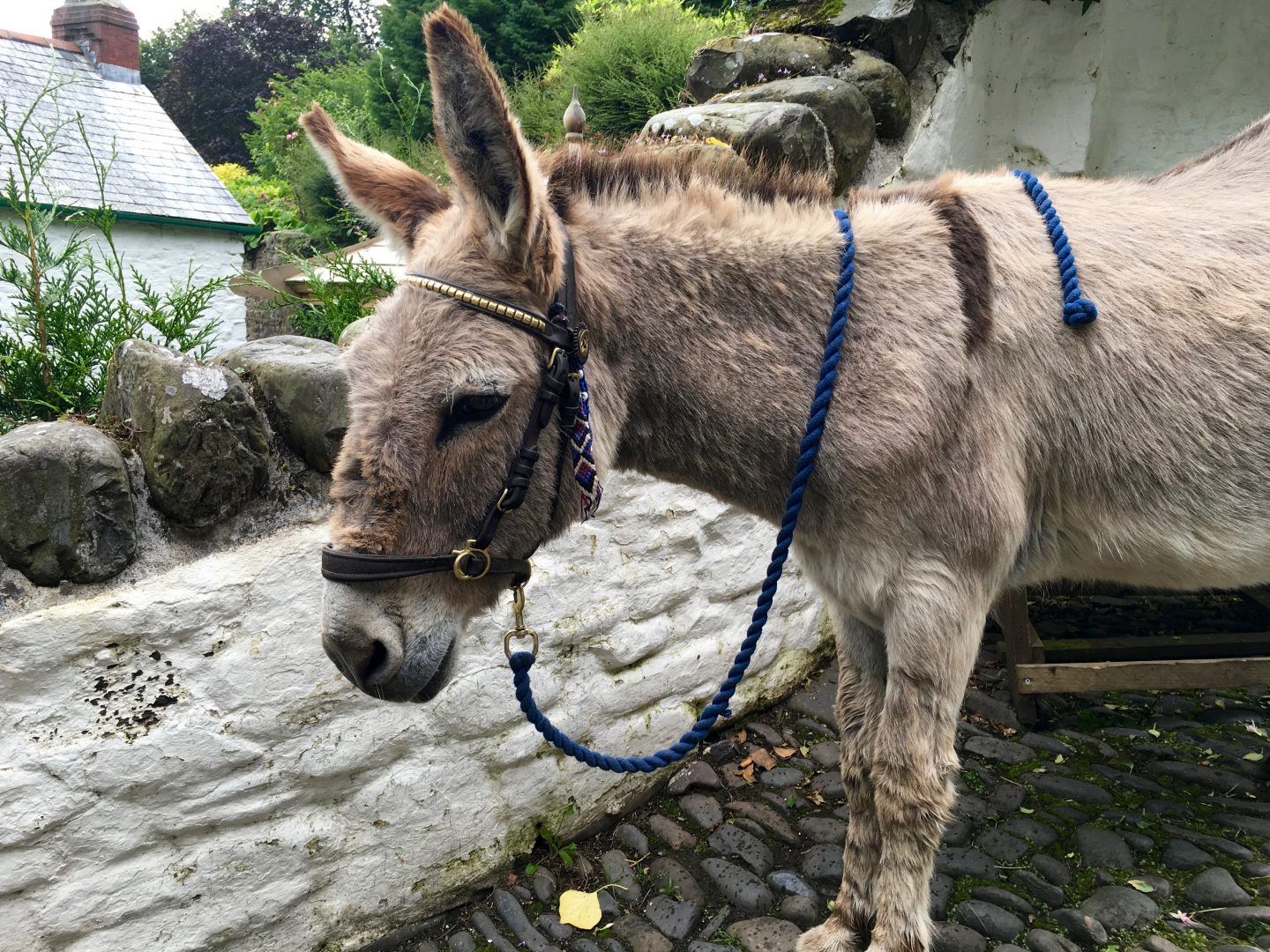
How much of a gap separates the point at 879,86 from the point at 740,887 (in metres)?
4.25

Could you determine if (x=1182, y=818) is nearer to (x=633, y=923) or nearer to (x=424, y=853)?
(x=633, y=923)

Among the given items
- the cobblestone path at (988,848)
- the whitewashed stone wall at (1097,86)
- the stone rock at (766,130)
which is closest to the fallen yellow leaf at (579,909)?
the cobblestone path at (988,848)

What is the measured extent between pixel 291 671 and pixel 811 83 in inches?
151

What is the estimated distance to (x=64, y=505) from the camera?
2.16 m

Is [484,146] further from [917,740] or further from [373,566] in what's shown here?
[917,740]

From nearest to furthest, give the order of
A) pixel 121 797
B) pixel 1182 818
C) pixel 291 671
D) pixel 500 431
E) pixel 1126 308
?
1. pixel 500 431
2. pixel 1126 308
3. pixel 121 797
4. pixel 291 671
5. pixel 1182 818

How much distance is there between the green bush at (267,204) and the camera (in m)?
12.6

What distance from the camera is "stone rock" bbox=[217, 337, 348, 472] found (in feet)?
8.57

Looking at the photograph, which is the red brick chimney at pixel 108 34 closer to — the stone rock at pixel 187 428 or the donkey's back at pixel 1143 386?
the stone rock at pixel 187 428

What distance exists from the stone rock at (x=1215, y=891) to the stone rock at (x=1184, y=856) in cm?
7

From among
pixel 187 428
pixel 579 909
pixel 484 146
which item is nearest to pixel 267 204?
pixel 187 428

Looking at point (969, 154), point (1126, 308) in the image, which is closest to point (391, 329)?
point (1126, 308)

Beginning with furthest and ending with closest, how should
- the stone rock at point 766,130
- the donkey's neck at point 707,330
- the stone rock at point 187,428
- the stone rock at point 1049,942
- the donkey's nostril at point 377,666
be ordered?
the stone rock at point 766,130, the stone rock at point 1049,942, the stone rock at point 187,428, the donkey's neck at point 707,330, the donkey's nostril at point 377,666

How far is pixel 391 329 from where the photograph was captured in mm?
1722
